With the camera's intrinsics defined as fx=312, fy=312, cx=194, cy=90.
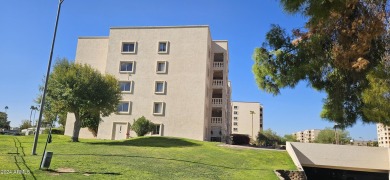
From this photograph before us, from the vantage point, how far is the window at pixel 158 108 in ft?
141

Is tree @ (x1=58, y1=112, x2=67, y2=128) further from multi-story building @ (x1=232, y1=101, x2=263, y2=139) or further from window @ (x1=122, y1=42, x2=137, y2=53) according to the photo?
multi-story building @ (x1=232, y1=101, x2=263, y2=139)

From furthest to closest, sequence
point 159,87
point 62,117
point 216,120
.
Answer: point 216,120
point 159,87
point 62,117

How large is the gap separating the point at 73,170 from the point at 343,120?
1303cm

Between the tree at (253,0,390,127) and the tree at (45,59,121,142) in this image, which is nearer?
the tree at (253,0,390,127)

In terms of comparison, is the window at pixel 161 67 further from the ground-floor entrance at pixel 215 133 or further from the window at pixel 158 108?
the ground-floor entrance at pixel 215 133

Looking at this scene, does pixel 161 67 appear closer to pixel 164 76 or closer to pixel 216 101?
pixel 164 76

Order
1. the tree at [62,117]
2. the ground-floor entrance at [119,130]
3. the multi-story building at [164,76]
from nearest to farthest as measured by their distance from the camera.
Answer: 1. the tree at [62,117]
2. the multi-story building at [164,76]
3. the ground-floor entrance at [119,130]

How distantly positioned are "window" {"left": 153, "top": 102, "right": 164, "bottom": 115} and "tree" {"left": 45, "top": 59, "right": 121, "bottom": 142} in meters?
11.2

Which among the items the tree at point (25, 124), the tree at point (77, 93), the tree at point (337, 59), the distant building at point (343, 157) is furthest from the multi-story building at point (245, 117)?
the tree at point (337, 59)

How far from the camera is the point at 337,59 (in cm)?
1162

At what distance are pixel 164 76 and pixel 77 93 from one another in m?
16.5

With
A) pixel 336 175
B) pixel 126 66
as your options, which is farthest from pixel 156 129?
pixel 336 175

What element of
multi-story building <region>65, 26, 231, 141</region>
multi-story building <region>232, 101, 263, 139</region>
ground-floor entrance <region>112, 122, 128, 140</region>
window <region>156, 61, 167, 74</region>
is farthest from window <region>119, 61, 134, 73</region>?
multi-story building <region>232, 101, 263, 139</region>

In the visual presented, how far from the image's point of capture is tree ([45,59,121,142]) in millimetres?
29984
